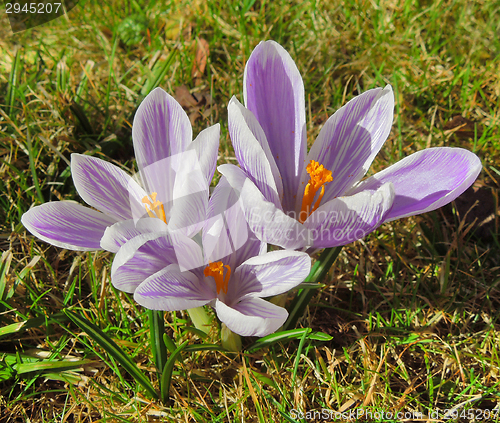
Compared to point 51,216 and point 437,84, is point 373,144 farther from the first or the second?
point 437,84

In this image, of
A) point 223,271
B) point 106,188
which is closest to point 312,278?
point 223,271

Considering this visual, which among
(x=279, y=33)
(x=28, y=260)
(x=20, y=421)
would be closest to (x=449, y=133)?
(x=279, y=33)

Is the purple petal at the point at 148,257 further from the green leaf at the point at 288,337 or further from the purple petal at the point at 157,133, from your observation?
→ the green leaf at the point at 288,337

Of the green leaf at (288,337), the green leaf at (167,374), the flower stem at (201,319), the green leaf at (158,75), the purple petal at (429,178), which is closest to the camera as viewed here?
the purple petal at (429,178)

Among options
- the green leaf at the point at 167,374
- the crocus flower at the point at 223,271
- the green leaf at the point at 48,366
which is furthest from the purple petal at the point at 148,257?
the green leaf at the point at 48,366

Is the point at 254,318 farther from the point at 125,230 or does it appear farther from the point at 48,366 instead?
the point at 48,366
